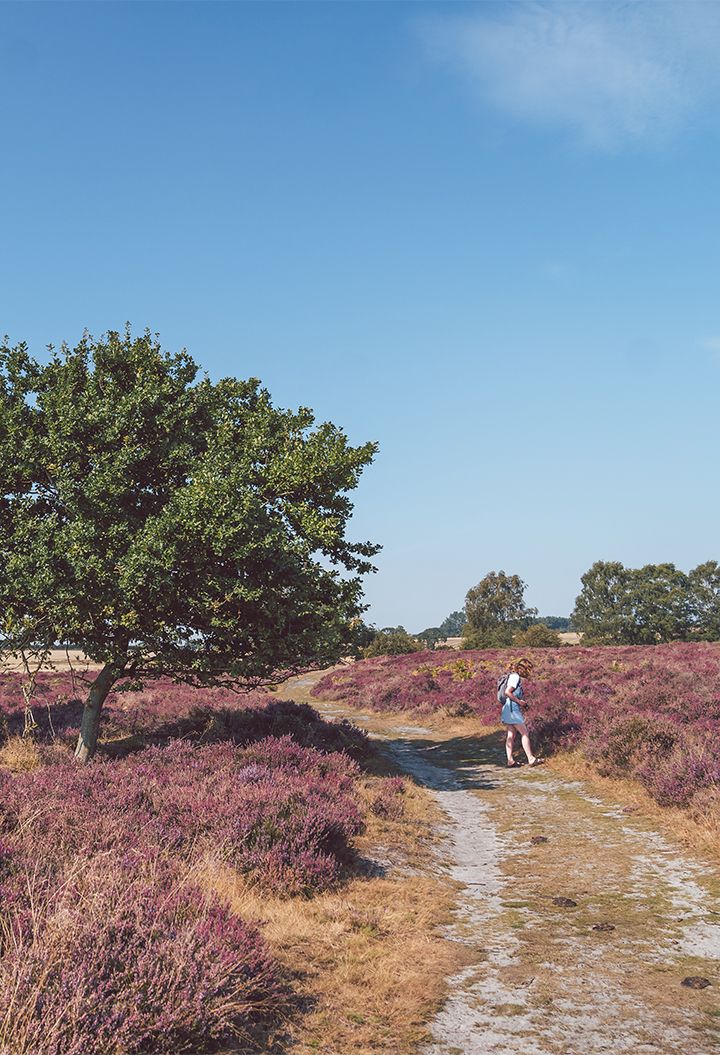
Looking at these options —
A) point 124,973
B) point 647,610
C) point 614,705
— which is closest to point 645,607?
point 647,610

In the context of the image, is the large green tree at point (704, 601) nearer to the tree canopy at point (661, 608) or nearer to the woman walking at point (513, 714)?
the tree canopy at point (661, 608)

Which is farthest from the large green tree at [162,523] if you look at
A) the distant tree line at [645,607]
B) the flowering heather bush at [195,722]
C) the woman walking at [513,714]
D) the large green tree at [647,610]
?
the large green tree at [647,610]

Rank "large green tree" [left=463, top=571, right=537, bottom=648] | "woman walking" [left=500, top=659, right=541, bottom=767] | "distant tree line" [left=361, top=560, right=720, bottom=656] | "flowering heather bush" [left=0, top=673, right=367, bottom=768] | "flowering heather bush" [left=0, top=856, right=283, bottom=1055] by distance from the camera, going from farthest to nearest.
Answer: "large green tree" [left=463, top=571, right=537, bottom=648], "distant tree line" [left=361, top=560, right=720, bottom=656], "woman walking" [left=500, top=659, right=541, bottom=767], "flowering heather bush" [left=0, top=673, right=367, bottom=768], "flowering heather bush" [left=0, top=856, right=283, bottom=1055]

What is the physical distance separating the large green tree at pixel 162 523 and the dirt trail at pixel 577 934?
537cm

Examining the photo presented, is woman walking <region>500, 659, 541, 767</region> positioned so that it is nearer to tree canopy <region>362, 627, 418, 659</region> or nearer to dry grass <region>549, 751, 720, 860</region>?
dry grass <region>549, 751, 720, 860</region>

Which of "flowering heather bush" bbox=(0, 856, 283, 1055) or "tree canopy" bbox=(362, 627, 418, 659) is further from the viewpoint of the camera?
"tree canopy" bbox=(362, 627, 418, 659)

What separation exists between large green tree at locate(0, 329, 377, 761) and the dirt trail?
5373 mm

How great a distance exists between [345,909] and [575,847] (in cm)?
449

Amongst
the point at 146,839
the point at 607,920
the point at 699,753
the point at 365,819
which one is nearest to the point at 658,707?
the point at 699,753

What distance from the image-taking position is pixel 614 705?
18.9 m

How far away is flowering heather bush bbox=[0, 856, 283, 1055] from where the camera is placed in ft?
13.2

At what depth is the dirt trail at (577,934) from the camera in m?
5.00

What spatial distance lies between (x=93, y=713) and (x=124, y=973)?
11091mm

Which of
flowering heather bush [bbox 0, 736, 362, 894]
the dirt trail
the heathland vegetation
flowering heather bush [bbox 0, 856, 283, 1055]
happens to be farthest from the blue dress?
flowering heather bush [bbox 0, 856, 283, 1055]
